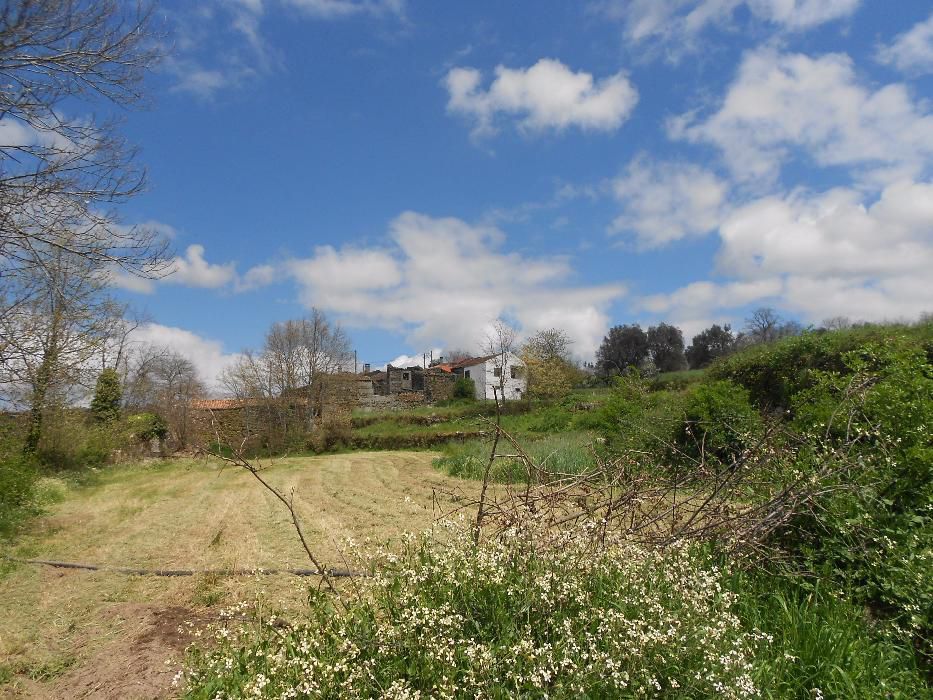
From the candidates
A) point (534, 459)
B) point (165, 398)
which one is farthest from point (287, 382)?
point (534, 459)

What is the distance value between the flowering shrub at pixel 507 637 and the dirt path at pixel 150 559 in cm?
43

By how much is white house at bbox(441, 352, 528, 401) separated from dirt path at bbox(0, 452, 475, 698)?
24392 mm

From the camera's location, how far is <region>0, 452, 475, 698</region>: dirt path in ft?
11.6

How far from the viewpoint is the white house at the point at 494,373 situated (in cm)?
3678

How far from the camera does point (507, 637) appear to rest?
2.40 m

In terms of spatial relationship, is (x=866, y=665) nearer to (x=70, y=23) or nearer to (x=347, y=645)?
(x=347, y=645)

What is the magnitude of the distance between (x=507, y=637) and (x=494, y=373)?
33.0 m

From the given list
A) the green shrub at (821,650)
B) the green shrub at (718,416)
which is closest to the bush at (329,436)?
the green shrub at (718,416)

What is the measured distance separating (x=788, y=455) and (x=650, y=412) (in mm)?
5452

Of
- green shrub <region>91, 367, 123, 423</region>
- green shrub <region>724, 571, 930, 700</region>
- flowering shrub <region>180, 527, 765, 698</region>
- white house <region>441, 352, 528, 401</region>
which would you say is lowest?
green shrub <region>724, 571, 930, 700</region>

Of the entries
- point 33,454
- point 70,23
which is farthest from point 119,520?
point 70,23

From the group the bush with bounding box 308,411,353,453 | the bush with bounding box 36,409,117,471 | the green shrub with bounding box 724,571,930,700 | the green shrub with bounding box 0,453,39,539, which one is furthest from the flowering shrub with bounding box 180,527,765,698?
the bush with bounding box 308,411,353,453

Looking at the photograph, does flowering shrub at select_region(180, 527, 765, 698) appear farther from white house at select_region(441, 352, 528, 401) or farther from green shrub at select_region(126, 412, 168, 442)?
white house at select_region(441, 352, 528, 401)

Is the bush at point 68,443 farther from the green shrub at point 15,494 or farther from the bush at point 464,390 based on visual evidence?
the bush at point 464,390
